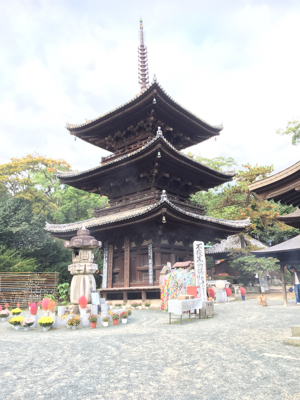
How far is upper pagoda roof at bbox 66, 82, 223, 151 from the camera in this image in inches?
686

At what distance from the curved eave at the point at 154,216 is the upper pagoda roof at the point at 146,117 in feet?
21.5

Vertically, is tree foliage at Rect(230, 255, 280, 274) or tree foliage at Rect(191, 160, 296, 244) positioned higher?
tree foliage at Rect(191, 160, 296, 244)

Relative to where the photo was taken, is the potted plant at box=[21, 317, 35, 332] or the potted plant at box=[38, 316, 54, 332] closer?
the potted plant at box=[38, 316, 54, 332]

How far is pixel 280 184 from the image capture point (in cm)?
539

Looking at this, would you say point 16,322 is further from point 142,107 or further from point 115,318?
point 142,107

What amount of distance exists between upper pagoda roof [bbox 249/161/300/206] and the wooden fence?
Result: 18.8 metres

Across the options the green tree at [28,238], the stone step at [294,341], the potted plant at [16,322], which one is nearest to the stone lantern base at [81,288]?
the potted plant at [16,322]

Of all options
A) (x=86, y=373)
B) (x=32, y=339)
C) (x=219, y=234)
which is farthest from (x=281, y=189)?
(x=219, y=234)

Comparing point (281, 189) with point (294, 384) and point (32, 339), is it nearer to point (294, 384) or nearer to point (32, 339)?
point (294, 384)

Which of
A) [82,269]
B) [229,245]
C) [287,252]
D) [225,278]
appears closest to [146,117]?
[82,269]

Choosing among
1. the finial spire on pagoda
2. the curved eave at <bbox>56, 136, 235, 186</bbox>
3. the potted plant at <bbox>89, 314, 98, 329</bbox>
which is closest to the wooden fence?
the curved eave at <bbox>56, 136, 235, 186</bbox>

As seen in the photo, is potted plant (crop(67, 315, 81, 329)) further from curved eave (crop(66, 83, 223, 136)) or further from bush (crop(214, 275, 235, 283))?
bush (crop(214, 275, 235, 283))

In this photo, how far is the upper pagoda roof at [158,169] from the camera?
15.7 meters

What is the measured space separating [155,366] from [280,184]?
405cm
